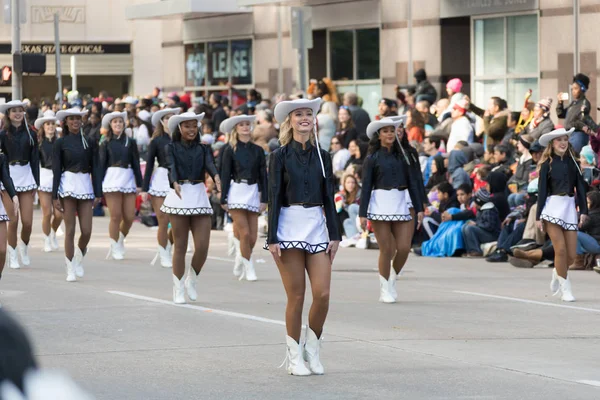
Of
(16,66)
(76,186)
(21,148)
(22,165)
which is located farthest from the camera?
(16,66)

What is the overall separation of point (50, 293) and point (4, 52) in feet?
106

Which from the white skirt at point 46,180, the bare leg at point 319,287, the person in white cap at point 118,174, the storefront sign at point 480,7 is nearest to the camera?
the bare leg at point 319,287

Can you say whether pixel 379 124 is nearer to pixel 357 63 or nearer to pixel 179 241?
pixel 179 241

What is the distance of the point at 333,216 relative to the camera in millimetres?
8516

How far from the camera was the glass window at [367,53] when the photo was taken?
2862 cm

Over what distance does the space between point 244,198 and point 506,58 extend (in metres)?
11.4

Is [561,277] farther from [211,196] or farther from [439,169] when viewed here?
[211,196]

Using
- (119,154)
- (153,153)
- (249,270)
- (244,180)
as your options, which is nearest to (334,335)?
(249,270)

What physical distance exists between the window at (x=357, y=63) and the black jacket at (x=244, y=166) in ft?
44.1

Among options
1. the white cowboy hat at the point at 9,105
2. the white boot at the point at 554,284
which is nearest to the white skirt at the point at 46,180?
the white cowboy hat at the point at 9,105

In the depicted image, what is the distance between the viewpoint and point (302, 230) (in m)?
8.42

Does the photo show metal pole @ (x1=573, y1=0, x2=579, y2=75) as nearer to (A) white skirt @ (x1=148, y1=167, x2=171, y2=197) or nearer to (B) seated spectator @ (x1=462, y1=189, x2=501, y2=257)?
(B) seated spectator @ (x1=462, y1=189, x2=501, y2=257)

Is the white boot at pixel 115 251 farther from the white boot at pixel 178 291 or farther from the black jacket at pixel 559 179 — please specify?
the black jacket at pixel 559 179

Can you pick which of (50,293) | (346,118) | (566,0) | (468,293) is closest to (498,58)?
(566,0)
